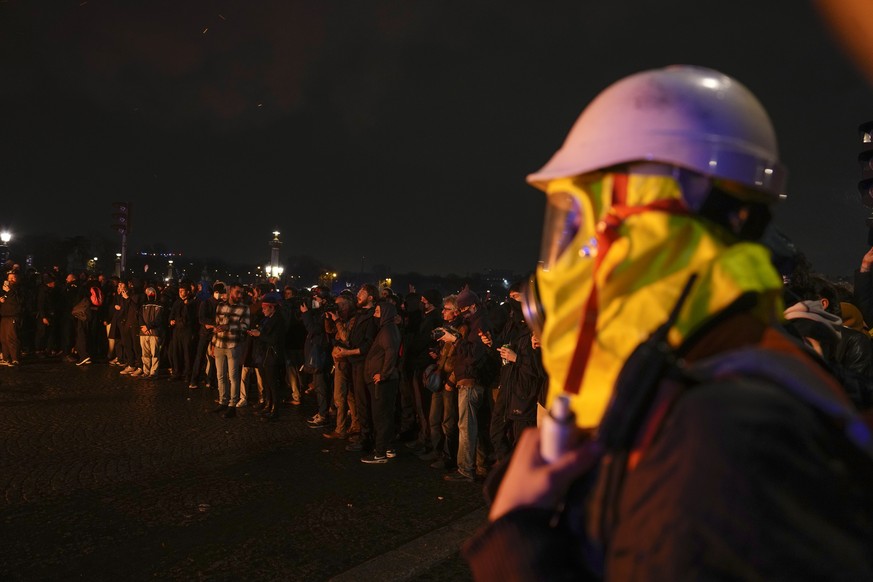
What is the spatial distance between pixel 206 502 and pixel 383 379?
2.49m

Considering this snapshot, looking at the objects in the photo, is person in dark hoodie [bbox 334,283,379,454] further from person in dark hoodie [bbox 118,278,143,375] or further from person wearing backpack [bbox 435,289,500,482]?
person in dark hoodie [bbox 118,278,143,375]

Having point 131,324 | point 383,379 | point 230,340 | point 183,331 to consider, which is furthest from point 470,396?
point 131,324

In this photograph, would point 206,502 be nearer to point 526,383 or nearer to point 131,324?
point 526,383

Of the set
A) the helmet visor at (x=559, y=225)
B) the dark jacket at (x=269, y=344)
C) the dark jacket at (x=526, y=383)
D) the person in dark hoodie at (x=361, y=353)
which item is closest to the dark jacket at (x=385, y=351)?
the person in dark hoodie at (x=361, y=353)

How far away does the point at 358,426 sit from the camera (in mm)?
7984

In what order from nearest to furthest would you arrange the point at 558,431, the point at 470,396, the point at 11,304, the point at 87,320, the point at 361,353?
the point at 558,431 → the point at 470,396 → the point at 361,353 → the point at 11,304 → the point at 87,320

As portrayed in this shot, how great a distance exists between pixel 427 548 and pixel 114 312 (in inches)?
470

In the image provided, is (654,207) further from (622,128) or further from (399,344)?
(399,344)

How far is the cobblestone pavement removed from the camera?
4.25 m

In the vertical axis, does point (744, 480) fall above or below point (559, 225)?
below

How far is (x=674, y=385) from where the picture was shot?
866 mm

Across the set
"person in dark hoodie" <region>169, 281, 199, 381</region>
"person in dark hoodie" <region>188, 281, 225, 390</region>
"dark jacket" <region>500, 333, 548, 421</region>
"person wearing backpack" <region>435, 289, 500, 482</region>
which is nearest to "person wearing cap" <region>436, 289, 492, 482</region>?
"person wearing backpack" <region>435, 289, 500, 482</region>

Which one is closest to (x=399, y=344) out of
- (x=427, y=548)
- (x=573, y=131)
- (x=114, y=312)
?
(x=427, y=548)

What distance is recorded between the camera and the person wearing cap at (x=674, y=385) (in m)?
0.74
